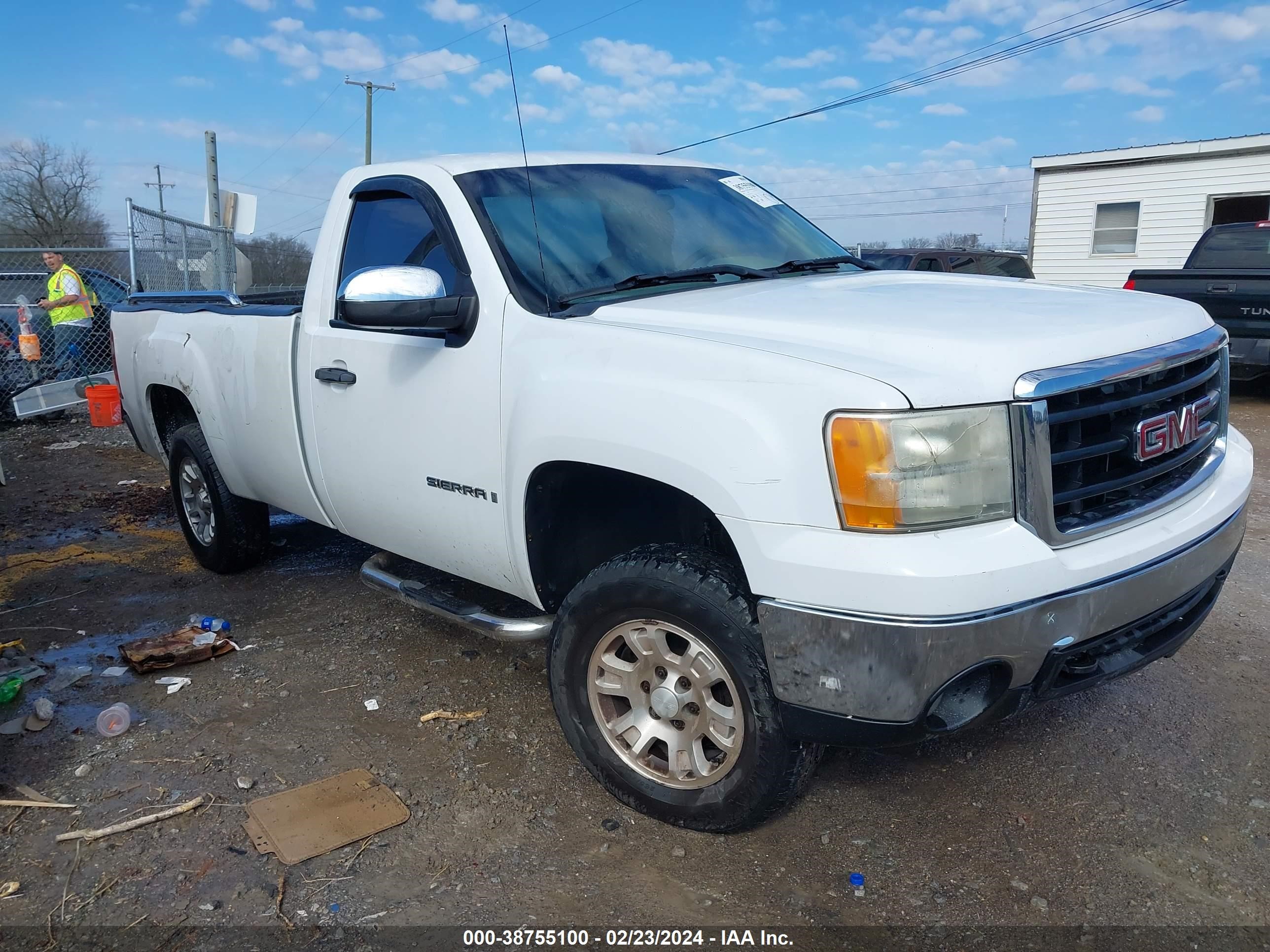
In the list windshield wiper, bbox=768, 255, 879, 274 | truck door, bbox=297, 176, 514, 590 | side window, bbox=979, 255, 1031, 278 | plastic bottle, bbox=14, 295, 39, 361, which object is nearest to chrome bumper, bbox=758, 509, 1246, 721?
truck door, bbox=297, 176, 514, 590

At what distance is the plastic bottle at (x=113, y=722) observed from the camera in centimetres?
356

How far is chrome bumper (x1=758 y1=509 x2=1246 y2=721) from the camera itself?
2.23m

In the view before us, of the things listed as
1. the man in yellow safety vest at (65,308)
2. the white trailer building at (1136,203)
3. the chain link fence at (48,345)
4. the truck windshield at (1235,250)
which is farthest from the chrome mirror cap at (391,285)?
the white trailer building at (1136,203)

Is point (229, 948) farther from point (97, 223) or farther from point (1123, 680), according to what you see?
point (97, 223)

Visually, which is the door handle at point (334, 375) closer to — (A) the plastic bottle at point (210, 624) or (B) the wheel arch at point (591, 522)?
(B) the wheel arch at point (591, 522)

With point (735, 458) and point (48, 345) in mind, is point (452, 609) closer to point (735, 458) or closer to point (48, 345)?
point (735, 458)

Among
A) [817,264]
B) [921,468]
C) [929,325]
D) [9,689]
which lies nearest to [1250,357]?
[817,264]

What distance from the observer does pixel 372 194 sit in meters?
3.89

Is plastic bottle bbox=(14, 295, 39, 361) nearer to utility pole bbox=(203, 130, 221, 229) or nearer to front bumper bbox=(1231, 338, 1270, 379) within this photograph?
utility pole bbox=(203, 130, 221, 229)

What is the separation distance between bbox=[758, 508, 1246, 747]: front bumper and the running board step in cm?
101

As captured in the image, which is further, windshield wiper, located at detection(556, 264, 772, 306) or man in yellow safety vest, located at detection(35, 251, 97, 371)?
man in yellow safety vest, located at detection(35, 251, 97, 371)

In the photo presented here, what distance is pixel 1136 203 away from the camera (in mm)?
19094

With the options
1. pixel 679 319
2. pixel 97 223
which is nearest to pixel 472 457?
pixel 679 319

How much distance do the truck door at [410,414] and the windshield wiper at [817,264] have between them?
1132 mm
